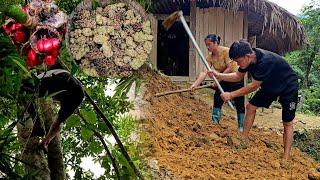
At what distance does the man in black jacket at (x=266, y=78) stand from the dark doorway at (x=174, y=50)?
3822mm

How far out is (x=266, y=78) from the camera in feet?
14.5

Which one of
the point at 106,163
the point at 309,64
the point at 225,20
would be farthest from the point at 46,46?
the point at 309,64

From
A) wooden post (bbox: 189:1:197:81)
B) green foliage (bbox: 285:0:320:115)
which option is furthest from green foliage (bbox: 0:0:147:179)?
green foliage (bbox: 285:0:320:115)

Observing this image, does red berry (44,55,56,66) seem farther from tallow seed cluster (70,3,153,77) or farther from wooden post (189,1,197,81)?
wooden post (189,1,197,81)

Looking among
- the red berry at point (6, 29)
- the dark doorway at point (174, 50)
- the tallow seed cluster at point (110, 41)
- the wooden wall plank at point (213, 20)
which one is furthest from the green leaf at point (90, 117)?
the dark doorway at point (174, 50)

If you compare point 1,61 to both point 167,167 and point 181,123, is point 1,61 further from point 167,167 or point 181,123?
point 181,123

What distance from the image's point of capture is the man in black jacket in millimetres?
4297

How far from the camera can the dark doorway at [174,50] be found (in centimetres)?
873

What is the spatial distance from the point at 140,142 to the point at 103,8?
316 cm

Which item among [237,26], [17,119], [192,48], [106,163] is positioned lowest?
[106,163]

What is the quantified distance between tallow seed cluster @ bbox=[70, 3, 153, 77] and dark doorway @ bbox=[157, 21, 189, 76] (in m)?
7.15

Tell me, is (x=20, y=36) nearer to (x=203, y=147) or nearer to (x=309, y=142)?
(x=203, y=147)

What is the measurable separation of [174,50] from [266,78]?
15.3 feet

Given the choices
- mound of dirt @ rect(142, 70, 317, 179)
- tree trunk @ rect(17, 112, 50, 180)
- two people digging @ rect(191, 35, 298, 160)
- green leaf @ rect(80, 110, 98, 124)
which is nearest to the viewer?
tree trunk @ rect(17, 112, 50, 180)
